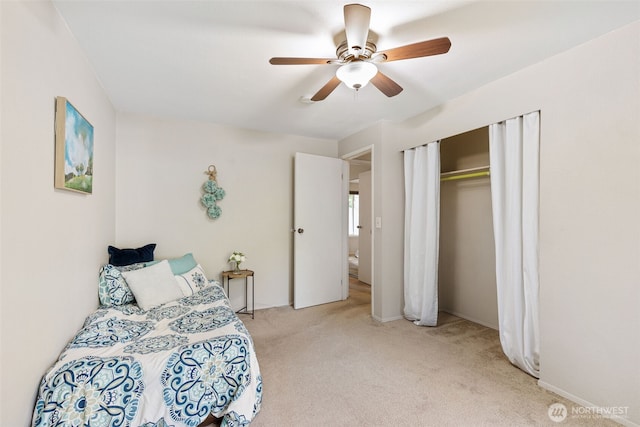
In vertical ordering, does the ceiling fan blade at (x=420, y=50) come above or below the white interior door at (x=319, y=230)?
above

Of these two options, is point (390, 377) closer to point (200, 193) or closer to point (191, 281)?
point (191, 281)

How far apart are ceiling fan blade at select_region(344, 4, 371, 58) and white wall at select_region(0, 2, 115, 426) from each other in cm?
141

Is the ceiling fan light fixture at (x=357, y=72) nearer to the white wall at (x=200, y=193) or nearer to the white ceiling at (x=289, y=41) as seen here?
the white ceiling at (x=289, y=41)

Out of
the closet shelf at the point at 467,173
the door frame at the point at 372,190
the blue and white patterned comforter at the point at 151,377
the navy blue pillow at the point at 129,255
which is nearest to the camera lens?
the blue and white patterned comforter at the point at 151,377

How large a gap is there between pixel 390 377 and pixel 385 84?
2.15 meters

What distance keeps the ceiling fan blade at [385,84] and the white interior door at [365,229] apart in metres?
3.09

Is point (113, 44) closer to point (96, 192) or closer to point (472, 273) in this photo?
point (96, 192)

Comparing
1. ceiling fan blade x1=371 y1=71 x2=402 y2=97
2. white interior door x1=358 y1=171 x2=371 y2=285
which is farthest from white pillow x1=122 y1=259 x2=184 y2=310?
white interior door x1=358 y1=171 x2=371 y2=285

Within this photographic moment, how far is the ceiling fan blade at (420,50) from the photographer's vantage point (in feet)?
4.98

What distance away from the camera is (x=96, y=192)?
239 centimetres

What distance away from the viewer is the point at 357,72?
1788 mm

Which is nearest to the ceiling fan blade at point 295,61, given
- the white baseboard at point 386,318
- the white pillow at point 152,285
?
the white pillow at point 152,285

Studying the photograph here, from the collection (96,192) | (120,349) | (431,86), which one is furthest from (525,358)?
(96,192)
